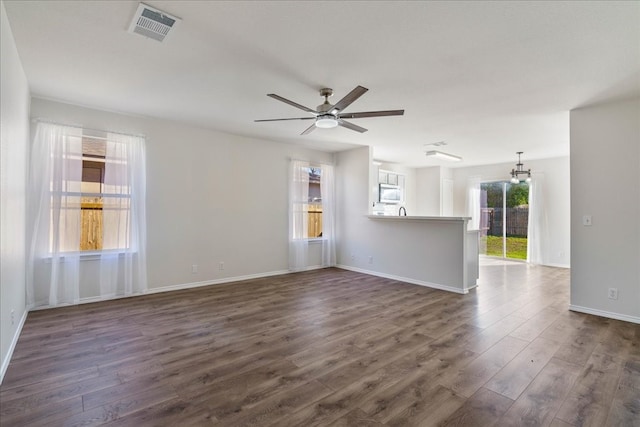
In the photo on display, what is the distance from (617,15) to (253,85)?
2.97 meters

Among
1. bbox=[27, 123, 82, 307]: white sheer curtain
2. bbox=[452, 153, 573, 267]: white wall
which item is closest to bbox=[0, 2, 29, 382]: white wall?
bbox=[27, 123, 82, 307]: white sheer curtain

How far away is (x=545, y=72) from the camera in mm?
2871

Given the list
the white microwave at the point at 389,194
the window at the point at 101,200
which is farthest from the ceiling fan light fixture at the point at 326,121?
the white microwave at the point at 389,194

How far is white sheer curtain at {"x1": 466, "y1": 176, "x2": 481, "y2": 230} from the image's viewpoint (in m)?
8.56

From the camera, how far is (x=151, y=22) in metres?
2.19

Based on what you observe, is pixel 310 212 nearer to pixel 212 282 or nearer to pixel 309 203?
pixel 309 203

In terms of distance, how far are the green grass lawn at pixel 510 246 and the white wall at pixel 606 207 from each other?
169 inches

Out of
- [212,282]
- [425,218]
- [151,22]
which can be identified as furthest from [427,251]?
[151,22]

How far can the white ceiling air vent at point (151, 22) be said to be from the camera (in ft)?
6.81

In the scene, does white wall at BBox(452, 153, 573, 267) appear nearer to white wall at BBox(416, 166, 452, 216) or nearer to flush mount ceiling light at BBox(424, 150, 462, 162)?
flush mount ceiling light at BBox(424, 150, 462, 162)

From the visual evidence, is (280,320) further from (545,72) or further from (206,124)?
(545,72)

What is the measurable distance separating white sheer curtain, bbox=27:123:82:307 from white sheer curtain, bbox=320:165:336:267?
4151 mm

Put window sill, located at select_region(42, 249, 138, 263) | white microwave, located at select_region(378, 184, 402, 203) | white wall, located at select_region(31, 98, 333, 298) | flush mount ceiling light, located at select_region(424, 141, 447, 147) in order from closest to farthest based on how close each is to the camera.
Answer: window sill, located at select_region(42, 249, 138, 263), white wall, located at select_region(31, 98, 333, 298), flush mount ceiling light, located at select_region(424, 141, 447, 147), white microwave, located at select_region(378, 184, 402, 203)

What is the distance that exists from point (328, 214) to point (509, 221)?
16.3ft
